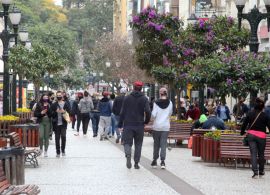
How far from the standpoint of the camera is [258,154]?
18.0 m

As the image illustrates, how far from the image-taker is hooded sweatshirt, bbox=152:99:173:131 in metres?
19.4

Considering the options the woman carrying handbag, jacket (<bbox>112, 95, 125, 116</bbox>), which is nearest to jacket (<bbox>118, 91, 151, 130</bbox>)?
the woman carrying handbag

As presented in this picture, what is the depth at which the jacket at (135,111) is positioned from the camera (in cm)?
1898

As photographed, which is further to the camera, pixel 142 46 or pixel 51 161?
pixel 142 46

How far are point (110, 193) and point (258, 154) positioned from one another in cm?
473

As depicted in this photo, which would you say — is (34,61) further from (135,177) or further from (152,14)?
(135,177)

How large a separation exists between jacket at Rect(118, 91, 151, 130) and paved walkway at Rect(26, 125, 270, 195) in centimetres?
93

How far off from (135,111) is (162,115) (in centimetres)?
76

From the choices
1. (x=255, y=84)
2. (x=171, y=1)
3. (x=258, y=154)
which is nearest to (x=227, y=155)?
(x=258, y=154)

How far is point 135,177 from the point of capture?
17188mm

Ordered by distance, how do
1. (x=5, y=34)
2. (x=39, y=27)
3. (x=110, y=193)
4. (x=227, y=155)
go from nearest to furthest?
(x=110, y=193), (x=227, y=155), (x=5, y=34), (x=39, y=27)

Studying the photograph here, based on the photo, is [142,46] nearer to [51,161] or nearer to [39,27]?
[51,161]

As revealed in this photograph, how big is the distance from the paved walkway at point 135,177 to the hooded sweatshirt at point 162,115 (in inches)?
35.4

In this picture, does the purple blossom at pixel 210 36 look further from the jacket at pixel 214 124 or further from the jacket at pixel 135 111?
the jacket at pixel 135 111
